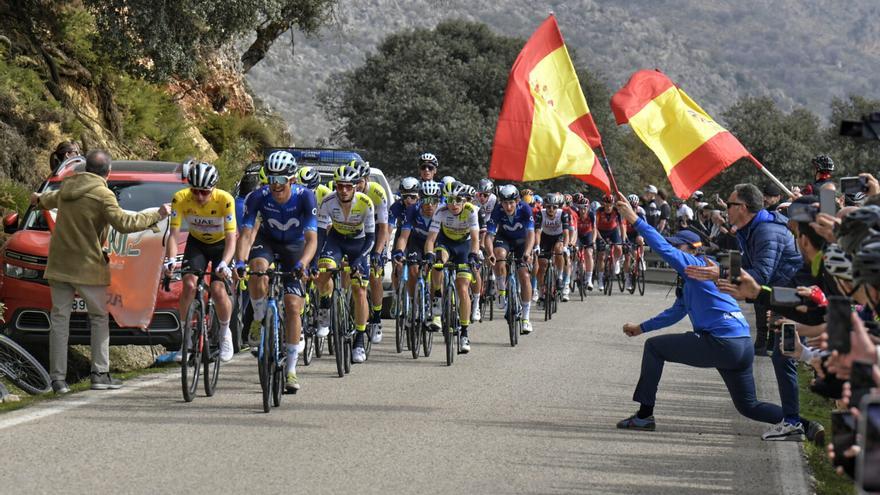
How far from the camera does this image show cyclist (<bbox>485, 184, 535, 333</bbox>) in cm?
1830

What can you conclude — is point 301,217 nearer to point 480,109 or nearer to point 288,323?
point 288,323

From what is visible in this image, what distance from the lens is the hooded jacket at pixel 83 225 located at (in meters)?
11.8

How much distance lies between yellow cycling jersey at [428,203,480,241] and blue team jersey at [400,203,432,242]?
2.10 feet

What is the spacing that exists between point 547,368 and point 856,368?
9.95 meters

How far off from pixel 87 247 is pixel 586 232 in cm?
1702

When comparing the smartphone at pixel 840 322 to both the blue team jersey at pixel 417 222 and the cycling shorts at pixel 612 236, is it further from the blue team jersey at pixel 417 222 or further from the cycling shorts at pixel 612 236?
the cycling shorts at pixel 612 236

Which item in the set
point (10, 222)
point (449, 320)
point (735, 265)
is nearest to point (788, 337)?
point (735, 265)

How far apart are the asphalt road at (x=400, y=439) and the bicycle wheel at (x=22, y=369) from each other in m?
0.29

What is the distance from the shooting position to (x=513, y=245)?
61.4 feet

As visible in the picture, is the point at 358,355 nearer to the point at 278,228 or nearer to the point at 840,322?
the point at 278,228

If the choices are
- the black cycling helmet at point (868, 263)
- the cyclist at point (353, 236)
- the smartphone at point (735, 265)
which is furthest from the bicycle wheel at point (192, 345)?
the black cycling helmet at point (868, 263)

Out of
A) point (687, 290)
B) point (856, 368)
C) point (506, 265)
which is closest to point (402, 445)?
point (687, 290)

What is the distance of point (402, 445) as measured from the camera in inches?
372

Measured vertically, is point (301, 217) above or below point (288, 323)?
above
